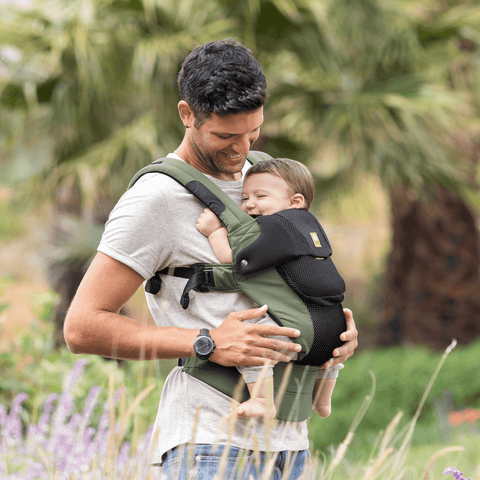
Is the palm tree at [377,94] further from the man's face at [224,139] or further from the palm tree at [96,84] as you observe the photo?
the man's face at [224,139]

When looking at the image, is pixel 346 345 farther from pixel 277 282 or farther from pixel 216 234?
pixel 216 234

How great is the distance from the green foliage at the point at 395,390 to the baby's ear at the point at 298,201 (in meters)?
4.13

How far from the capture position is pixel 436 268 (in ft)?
23.0

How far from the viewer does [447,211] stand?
6.87 metres

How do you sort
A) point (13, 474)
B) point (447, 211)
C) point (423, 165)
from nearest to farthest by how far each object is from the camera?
point (13, 474) < point (423, 165) < point (447, 211)

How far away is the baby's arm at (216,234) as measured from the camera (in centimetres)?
137

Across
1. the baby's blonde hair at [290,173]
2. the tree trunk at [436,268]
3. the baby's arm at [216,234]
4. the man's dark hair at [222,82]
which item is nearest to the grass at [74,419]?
the baby's blonde hair at [290,173]

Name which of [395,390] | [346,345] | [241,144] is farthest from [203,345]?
[395,390]

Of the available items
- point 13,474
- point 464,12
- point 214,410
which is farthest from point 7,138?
point 214,410

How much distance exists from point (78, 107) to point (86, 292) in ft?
14.3

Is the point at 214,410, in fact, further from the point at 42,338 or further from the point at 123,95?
the point at 123,95

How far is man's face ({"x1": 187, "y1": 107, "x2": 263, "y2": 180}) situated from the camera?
4.74ft

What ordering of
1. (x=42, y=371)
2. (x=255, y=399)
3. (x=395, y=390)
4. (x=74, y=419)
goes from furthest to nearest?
1. (x=395, y=390)
2. (x=42, y=371)
3. (x=74, y=419)
4. (x=255, y=399)

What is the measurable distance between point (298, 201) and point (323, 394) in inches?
22.3
